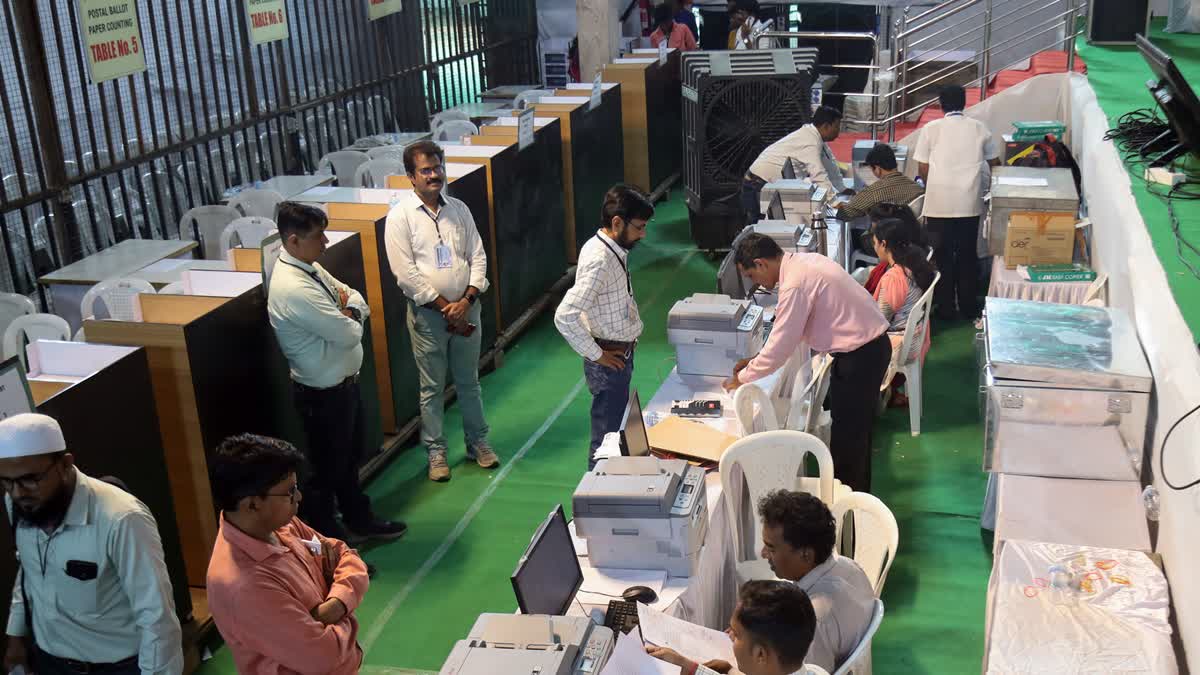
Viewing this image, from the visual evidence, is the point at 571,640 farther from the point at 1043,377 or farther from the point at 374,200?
the point at 374,200

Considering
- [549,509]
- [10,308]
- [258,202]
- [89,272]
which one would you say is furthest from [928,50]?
[10,308]

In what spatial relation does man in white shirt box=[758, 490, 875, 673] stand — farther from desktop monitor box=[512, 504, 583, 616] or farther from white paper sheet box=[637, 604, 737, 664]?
desktop monitor box=[512, 504, 583, 616]

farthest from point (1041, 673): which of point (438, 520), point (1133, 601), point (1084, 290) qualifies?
point (1084, 290)

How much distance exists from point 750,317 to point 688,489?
5.66ft

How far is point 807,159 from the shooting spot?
760 cm

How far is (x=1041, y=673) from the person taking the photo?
10.6ft

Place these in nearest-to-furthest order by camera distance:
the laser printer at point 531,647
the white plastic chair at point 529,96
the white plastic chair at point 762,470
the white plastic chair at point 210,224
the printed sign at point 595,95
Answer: the laser printer at point 531,647 → the white plastic chair at point 762,470 → the white plastic chair at point 210,224 → the printed sign at point 595,95 → the white plastic chair at point 529,96

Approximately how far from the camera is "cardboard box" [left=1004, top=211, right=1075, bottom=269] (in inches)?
263

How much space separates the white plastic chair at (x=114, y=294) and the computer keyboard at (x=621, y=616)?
2542 millimetres

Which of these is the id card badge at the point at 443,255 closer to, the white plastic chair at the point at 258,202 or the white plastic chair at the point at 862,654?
the white plastic chair at the point at 258,202

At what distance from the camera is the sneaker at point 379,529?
5281 millimetres

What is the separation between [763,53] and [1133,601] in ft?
19.8

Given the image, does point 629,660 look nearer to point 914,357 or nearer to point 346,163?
point 914,357

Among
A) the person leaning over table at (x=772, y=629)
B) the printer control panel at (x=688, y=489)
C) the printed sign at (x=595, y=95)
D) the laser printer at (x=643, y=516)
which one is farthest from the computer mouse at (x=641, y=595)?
the printed sign at (x=595, y=95)
